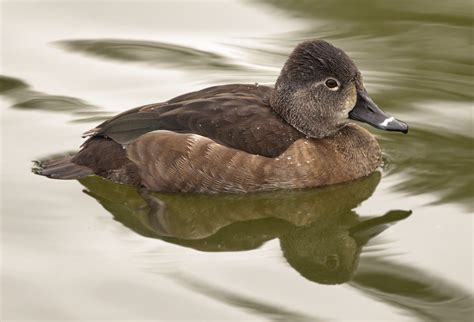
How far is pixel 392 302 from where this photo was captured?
6.44 m

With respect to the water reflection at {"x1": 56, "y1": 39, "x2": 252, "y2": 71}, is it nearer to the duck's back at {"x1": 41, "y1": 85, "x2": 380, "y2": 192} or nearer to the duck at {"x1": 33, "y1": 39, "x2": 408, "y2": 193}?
the duck at {"x1": 33, "y1": 39, "x2": 408, "y2": 193}

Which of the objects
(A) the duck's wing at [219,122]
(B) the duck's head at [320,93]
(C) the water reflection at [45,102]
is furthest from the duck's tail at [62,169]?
(B) the duck's head at [320,93]

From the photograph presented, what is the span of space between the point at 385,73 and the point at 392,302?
157 inches

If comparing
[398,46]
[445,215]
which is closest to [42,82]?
[398,46]

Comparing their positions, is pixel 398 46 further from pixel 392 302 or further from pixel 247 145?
pixel 392 302

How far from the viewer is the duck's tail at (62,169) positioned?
26.8 feet

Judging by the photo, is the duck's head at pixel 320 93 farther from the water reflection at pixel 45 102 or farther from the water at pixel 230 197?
the water reflection at pixel 45 102

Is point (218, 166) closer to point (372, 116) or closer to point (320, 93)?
point (320, 93)

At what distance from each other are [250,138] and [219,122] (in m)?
0.24

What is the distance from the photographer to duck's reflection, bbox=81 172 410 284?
7.15 metres

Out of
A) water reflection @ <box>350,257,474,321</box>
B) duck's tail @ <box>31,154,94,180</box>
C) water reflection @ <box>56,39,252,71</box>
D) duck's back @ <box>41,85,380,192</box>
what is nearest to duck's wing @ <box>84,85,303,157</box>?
duck's back @ <box>41,85,380,192</box>

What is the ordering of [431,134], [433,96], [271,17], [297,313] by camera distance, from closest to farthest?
[297,313] < [431,134] < [433,96] < [271,17]

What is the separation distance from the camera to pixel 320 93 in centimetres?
823

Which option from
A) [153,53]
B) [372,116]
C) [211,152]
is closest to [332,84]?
[372,116]
